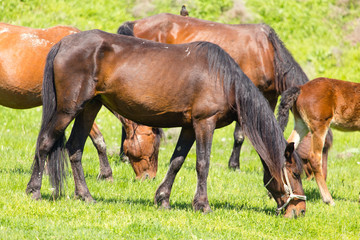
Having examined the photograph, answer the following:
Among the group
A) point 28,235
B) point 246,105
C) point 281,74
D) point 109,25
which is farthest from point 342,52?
point 28,235

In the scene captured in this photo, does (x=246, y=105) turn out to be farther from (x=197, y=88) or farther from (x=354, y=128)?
(x=354, y=128)

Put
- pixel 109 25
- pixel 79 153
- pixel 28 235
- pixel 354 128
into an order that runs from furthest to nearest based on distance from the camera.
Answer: pixel 109 25 < pixel 354 128 < pixel 79 153 < pixel 28 235

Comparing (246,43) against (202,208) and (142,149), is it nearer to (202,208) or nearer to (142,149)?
(142,149)

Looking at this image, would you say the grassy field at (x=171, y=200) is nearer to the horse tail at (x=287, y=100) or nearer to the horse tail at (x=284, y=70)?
the horse tail at (x=287, y=100)

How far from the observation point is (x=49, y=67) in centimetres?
587

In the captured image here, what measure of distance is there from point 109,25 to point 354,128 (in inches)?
462

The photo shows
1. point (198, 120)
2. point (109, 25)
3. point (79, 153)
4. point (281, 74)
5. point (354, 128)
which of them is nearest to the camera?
point (198, 120)

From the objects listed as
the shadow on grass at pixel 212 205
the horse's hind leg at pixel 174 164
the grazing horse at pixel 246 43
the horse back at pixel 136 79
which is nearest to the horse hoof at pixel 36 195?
the shadow on grass at pixel 212 205

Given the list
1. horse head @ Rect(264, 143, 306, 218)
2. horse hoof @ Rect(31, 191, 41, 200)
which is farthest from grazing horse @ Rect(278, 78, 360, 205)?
horse hoof @ Rect(31, 191, 41, 200)

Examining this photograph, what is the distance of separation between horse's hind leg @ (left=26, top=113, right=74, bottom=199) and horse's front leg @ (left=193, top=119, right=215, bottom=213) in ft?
5.08

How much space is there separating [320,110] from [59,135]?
3.70m

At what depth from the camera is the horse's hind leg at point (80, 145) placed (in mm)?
6086

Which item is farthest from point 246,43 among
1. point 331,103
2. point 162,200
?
point 162,200

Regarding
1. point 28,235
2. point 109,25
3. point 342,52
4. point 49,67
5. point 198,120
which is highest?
point 49,67
